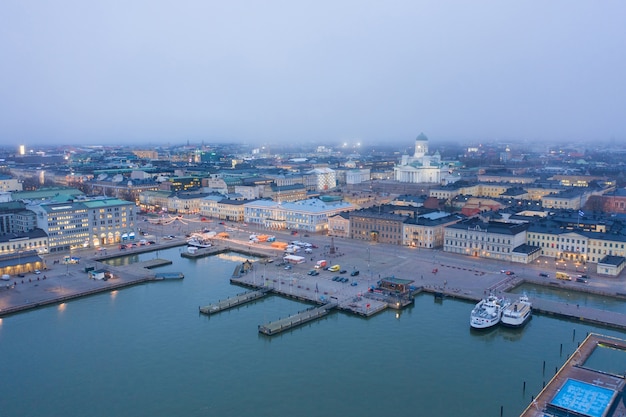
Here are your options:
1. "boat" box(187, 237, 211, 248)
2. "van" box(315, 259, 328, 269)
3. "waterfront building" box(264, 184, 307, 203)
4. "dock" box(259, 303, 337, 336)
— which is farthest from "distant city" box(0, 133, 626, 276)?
"dock" box(259, 303, 337, 336)

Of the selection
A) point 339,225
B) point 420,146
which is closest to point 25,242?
point 339,225

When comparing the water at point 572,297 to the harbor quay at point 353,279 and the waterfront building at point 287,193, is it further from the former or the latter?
the waterfront building at point 287,193

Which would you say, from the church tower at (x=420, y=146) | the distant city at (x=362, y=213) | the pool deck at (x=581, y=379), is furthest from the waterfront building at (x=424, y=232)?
the church tower at (x=420, y=146)

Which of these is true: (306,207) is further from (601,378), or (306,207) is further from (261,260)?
(601,378)

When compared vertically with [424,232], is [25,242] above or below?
above

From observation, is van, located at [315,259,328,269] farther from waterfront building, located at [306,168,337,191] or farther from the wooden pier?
waterfront building, located at [306,168,337,191]

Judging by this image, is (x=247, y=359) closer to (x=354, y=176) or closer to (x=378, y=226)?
(x=378, y=226)

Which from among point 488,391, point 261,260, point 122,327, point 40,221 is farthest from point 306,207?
point 488,391
